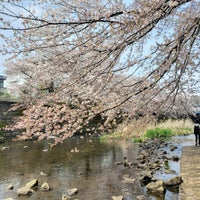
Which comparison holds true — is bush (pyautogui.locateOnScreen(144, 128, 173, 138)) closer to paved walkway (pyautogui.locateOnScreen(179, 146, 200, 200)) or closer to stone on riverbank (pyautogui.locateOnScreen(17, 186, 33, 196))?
paved walkway (pyautogui.locateOnScreen(179, 146, 200, 200))

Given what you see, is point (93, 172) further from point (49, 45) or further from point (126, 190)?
point (49, 45)

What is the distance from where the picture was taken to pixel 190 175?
7.65 meters

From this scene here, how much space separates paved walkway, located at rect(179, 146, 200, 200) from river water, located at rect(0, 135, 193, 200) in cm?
51

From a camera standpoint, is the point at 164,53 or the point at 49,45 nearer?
the point at 49,45

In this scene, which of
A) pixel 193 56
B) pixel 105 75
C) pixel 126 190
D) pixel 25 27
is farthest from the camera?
pixel 126 190

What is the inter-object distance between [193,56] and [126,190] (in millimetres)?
3676

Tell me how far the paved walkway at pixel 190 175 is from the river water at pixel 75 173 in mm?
513

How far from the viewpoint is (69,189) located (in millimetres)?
8211

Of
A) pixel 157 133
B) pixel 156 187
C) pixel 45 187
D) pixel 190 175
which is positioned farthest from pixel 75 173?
pixel 157 133

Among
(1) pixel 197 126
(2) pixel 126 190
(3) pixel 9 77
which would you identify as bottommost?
(2) pixel 126 190

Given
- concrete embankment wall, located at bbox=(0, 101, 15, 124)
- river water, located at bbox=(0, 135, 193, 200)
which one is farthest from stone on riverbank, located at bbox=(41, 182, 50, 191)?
concrete embankment wall, located at bbox=(0, 101, 15, 124)

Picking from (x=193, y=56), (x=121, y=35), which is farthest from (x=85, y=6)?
(x=193, y=56)

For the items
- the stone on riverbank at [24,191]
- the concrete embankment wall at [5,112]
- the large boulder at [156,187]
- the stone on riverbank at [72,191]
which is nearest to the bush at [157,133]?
the concrete embankment wall at [5,112]

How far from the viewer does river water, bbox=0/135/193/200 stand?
26.0ft
